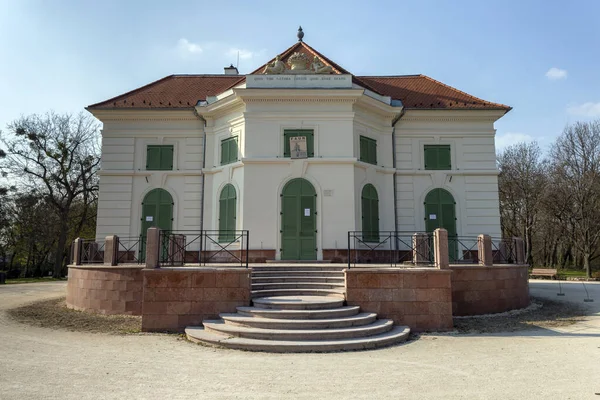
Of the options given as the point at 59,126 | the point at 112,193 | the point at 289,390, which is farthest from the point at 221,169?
the point at 59,126

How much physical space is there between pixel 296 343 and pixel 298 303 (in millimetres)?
1532

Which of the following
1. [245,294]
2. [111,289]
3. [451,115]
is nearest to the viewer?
[245,294]

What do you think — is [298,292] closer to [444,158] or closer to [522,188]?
[444,158]

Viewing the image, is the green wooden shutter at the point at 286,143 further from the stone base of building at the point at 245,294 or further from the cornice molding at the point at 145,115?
the stone base of building at the point at 245,294

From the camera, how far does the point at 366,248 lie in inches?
639

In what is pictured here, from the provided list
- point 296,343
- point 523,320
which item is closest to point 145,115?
point 296,343

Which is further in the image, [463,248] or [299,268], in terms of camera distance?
[463,248]

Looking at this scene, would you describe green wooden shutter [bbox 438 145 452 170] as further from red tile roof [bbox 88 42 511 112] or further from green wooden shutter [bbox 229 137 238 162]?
green wooden shutter [bbox 229 137 238 162]

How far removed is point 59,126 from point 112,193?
1831 centimetres

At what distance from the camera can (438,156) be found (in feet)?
60.8

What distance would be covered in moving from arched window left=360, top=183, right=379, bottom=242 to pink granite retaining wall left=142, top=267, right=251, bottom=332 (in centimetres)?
715

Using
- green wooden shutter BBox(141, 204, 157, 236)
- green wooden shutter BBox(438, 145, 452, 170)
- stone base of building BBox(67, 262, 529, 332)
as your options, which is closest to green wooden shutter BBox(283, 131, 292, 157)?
green wooden shutter BBox(141, 204, 157, 236)

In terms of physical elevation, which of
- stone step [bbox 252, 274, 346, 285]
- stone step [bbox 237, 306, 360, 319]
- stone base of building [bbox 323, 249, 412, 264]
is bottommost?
stone step [bbox 237, 306, 360, 319]

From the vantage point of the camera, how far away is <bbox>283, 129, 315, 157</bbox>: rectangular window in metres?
16.1
